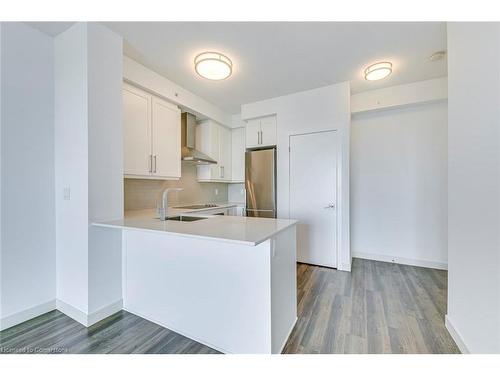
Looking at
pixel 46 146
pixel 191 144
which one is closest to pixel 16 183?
pixel 46 146

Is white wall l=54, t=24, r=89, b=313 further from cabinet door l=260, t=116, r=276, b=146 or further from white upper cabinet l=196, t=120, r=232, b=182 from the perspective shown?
cabinet door l=260, t=116, r=276, b=146

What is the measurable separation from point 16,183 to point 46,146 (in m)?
0.39

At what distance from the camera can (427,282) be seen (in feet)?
8.21

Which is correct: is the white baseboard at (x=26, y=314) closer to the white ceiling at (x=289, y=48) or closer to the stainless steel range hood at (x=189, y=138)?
the stainless steel range hood at (x=189, y=138)

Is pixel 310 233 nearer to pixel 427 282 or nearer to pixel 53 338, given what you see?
pixel 427 282

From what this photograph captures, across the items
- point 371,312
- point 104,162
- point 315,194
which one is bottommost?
point 371,312

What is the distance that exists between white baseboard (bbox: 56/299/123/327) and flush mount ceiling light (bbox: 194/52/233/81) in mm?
2404

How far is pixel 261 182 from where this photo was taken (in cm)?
346

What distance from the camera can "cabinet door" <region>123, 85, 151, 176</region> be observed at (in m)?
2.29

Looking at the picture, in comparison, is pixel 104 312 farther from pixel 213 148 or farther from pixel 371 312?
pixel 213 148

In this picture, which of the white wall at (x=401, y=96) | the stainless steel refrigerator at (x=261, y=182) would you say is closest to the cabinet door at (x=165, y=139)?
the stainless steel refrigerator at (x=261, y=182)

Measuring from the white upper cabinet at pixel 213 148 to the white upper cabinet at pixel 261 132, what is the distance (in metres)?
0.57

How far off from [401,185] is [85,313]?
4.08 m

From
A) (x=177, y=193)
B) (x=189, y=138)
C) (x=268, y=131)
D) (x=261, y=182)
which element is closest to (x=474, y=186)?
(x=261, y=182)
